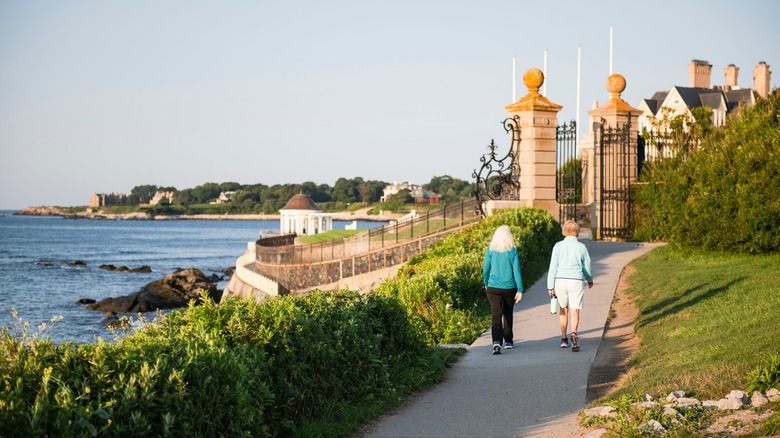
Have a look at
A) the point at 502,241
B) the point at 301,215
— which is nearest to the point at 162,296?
the point at 301,215

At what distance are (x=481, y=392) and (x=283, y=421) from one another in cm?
257

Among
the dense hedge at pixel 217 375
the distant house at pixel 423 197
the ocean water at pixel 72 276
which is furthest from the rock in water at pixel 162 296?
the distant house at pixel 423 197

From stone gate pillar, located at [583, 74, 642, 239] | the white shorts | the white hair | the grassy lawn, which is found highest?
stone gate pillar, located at [583, 74, 642, 239]

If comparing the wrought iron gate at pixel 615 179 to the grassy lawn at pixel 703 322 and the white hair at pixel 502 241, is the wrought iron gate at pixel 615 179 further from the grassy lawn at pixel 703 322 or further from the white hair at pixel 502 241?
the white hair at pixel 502 241

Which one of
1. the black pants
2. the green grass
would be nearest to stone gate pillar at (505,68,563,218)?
the black pants

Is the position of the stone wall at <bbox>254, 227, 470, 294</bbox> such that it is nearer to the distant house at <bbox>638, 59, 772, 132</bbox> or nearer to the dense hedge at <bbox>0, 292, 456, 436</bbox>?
the dense hedge at <bbox>0, 292, 456, 436</bbox>

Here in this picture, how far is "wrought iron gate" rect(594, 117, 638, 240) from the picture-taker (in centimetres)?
2328

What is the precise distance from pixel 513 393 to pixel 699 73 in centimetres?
6512

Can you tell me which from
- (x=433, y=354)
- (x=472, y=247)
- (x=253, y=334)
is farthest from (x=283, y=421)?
(x=472, y=247)

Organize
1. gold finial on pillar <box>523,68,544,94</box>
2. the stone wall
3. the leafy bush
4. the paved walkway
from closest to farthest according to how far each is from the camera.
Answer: the leafy bush → the paved walkway → gold finial on pillar <box>523,68,544,94</box> → the stone wall

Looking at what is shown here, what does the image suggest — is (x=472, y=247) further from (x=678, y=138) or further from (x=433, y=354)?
(x=678, y=138)

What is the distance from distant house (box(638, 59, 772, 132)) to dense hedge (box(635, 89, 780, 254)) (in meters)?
39.4

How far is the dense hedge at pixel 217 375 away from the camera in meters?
4.82

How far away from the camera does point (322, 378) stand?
284 inches
